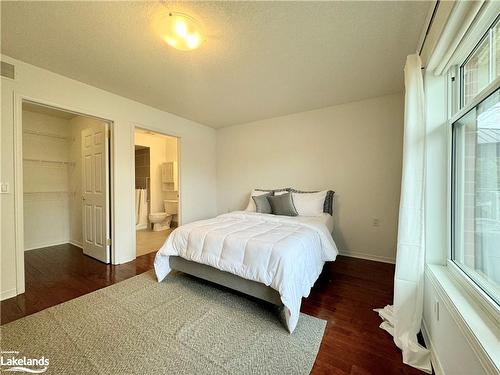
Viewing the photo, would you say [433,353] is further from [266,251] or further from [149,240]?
[149,240]

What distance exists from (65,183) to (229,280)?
13.5 ft

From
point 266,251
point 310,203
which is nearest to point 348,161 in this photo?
point 310,203

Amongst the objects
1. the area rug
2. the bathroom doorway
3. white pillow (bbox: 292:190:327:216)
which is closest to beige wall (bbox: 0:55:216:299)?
the area rug

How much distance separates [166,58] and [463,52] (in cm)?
234

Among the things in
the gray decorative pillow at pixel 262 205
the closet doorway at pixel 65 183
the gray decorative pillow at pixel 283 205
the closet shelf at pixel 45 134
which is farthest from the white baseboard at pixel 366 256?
the closet shelf at pixel 45 134

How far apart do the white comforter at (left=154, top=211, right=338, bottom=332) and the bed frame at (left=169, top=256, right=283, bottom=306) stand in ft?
0.36

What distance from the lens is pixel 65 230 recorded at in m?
3.99

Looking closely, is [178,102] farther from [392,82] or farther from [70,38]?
[392,82]

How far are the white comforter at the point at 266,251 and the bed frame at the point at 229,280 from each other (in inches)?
4.3

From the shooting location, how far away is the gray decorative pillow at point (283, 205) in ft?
10.2

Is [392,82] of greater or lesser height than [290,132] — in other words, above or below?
above

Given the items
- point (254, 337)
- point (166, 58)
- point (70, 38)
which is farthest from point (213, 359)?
point (70, 38)

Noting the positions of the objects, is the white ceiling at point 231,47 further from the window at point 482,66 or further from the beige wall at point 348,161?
the window at point 482,66

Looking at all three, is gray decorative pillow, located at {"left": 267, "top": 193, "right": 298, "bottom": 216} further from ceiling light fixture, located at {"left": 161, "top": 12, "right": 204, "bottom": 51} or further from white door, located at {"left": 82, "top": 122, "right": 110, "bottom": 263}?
white door, located at {"left": 82, "top": 122, "right": 110, "bottom": 263}
